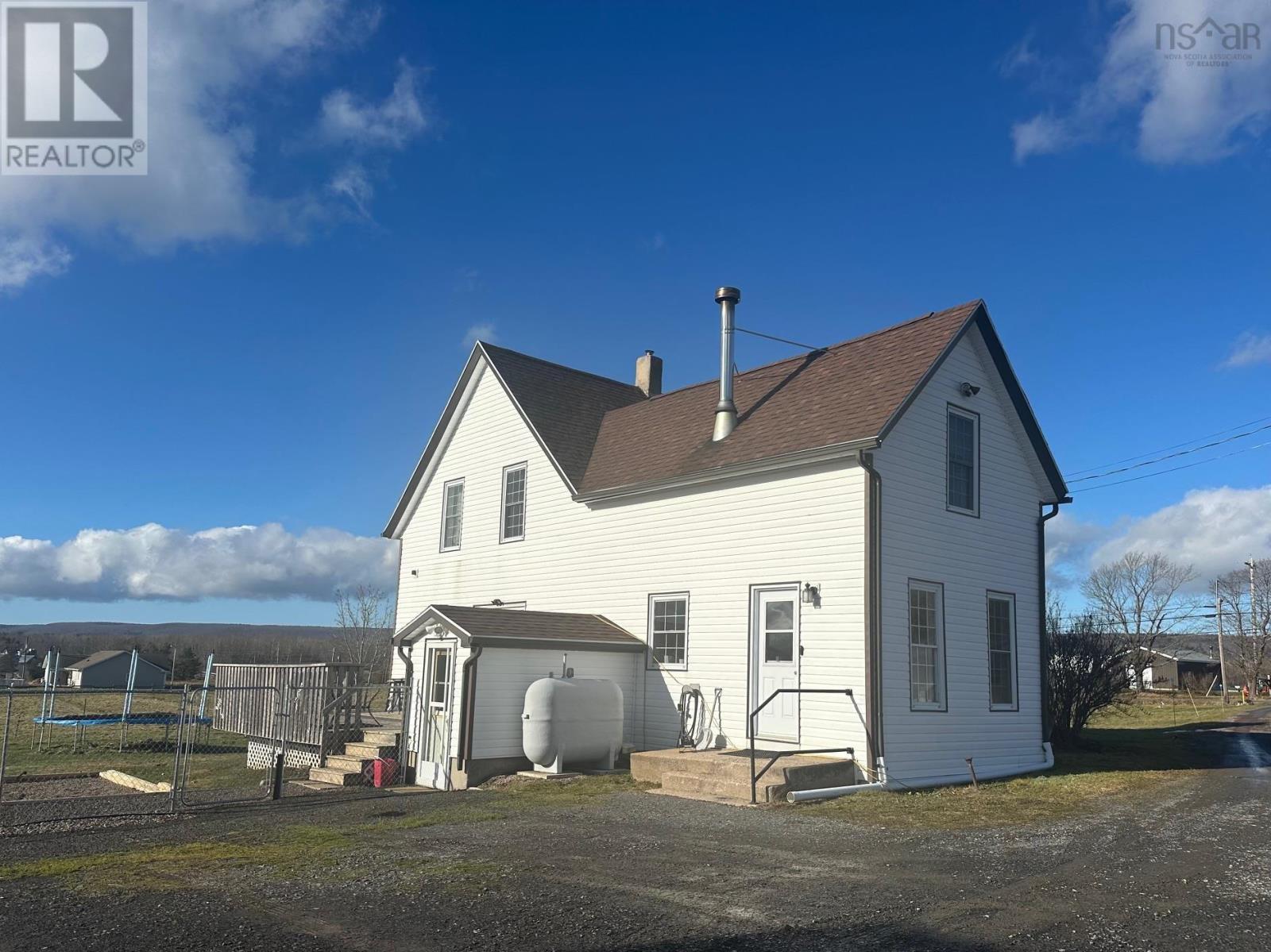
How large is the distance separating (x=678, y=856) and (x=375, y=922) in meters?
3.15

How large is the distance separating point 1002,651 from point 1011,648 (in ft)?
0.80

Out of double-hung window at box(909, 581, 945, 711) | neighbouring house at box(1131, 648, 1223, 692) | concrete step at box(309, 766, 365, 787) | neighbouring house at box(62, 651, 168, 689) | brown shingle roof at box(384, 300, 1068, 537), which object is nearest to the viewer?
double-hung window at box(909, 581, 945, 711)

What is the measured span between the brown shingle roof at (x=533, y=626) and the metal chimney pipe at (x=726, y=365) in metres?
3.97

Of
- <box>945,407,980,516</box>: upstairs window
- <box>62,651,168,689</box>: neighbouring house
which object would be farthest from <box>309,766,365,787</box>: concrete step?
<box>62,651,168,689</box>: neighbouring house

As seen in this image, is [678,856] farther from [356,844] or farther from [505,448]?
[505,448]

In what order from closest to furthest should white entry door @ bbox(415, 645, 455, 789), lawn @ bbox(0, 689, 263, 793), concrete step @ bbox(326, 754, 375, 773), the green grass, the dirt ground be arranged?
the dirt ground
the green grass
white entry door @ bbox(415, 645, 455, 789)
concrete step @ bbox(326, 754, 375, 773)
lawn @ bbox(0, 689, 263, 793)

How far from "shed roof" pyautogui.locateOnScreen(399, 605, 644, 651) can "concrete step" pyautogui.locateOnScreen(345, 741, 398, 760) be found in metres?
1.89

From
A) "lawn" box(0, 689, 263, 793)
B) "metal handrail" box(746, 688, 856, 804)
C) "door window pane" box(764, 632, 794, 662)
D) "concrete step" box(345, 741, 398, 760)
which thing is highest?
"door window pane" box(764, 632, 794, 662)

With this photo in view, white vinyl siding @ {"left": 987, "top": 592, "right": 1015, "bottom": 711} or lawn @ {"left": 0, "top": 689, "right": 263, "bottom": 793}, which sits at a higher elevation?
white vinyl siding @ {"left": 987, "top": 592, "right": 1015, "bottom": 711}

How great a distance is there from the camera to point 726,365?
1766 centimetres

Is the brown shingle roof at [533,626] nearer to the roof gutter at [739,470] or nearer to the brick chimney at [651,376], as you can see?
the roof gutter at [739,470]

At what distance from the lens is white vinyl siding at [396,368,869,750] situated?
13891 mm

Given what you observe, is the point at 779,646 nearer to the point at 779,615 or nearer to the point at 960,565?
the point at 779,615

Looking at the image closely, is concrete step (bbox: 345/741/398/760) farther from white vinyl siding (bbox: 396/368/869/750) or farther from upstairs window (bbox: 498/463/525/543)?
upstairs window (bbox: 498/463/525/543)
